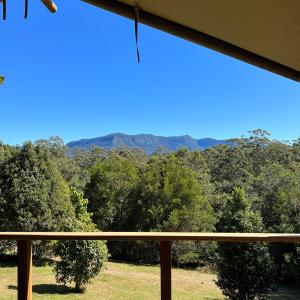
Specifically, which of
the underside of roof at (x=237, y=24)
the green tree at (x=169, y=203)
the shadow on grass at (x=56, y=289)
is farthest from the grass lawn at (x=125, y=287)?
the underside of roof at (x=237, y=24)

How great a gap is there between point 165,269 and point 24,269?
577 millimetres

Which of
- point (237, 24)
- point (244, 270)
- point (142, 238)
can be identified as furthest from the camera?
point (244, 270)

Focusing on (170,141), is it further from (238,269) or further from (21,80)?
(238,269)

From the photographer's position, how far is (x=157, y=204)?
20.0 metres

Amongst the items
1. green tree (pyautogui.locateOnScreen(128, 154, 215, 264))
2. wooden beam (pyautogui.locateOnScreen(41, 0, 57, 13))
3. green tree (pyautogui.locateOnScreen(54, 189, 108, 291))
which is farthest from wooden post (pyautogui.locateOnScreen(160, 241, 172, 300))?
green tree (pyautogui.locateOnScreen(128, 154, 215, 264))

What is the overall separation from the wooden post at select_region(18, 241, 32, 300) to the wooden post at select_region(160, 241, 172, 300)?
542 millimetres

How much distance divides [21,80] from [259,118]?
31.4 metres

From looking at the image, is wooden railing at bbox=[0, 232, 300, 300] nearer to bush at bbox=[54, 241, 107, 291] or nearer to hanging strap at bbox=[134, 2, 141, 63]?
hanging strap at bbox=[134, 2, 141, 63]

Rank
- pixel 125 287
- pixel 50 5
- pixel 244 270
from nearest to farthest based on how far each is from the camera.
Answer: pixel 50 5, pixel 244 270, pixel 125 287

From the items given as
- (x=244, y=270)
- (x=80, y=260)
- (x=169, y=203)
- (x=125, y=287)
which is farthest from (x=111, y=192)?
(x=244, y=270)

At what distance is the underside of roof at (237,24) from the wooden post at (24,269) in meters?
1.05

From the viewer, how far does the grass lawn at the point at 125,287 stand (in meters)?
11.4

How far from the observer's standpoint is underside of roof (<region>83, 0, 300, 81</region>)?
37.3 inches

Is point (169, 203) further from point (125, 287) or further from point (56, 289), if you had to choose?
point (56, 289)
